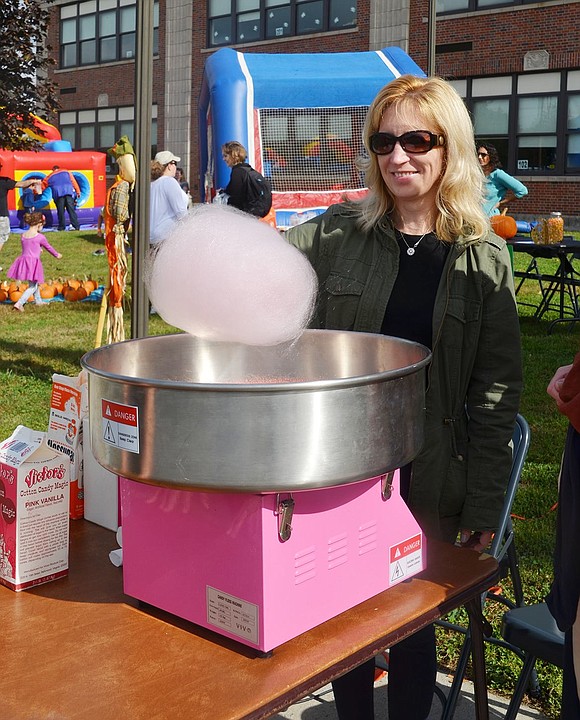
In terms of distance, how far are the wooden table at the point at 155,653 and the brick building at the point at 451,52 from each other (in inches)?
573

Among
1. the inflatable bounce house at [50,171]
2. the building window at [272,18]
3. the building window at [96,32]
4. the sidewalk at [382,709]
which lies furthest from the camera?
the building window at [96,32]

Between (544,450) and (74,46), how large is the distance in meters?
24.2

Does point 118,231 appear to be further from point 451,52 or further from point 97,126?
point 97,126

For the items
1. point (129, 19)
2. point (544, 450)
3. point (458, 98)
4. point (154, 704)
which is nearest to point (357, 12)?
point (129, 19)

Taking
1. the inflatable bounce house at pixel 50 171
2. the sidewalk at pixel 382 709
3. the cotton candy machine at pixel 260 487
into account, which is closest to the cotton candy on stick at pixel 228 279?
the cotton candy machine at pixel 260 487

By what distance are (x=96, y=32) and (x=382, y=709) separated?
25204mm

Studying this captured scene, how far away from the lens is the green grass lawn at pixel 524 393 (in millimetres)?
2707

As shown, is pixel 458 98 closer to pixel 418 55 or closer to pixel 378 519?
pixel 378 519

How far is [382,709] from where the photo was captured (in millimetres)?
2377

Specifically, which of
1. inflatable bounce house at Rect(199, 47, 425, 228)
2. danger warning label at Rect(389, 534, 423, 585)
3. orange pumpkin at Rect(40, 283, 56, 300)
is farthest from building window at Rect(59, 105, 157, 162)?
danger warning label at Rect(389, 534, 423, 585)

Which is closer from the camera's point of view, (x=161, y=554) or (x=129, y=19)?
(x=161, y=554)

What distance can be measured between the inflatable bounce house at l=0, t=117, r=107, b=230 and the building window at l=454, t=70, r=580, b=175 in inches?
315

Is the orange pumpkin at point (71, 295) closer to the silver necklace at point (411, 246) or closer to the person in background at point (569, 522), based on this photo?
the silver necklace at point (411, 246)

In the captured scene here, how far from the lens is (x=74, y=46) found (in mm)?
25328
